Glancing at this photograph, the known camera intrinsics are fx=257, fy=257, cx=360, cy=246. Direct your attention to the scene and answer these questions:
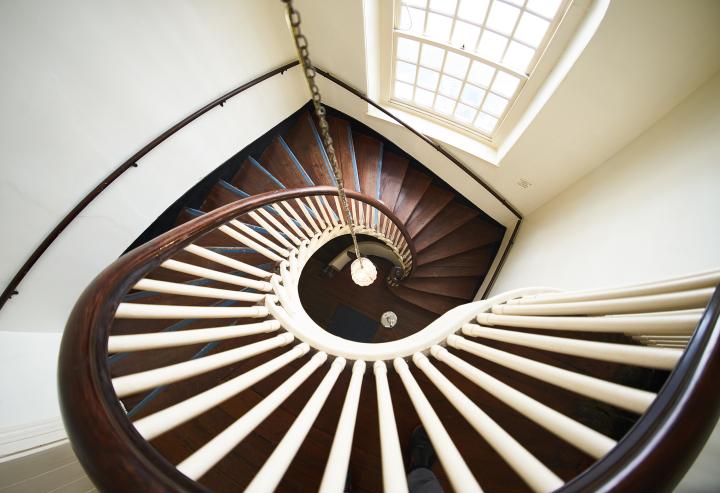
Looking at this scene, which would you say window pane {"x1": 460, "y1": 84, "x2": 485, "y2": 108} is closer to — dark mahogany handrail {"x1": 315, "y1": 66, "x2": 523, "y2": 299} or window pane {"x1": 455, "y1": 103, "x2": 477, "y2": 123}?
window pane {"x1": 455, "y1": 103, "x2": 477, "y2": 123}

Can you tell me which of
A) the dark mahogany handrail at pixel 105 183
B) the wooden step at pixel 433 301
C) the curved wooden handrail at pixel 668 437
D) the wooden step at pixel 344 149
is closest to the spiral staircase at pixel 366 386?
the curved wooden handrail at pixel 668 437

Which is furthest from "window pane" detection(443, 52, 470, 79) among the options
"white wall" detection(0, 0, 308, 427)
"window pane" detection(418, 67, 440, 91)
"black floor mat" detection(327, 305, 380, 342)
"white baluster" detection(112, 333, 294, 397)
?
"black floor mat" detection(327, 305, 380, 342)

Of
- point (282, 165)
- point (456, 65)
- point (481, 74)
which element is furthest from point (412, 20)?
point (282, 165)

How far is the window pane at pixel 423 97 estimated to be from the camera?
118 inches

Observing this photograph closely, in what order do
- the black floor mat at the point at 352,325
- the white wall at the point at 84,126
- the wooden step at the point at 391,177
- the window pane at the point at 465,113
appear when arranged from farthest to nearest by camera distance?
the black floor mat at the point at 352,325 → the wooden step at the point at 391,177 → the window pane at the point at 465,113 → the white wall at the point at 84,126

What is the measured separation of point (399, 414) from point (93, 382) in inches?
47.4

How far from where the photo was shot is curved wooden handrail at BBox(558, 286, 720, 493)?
44 cm

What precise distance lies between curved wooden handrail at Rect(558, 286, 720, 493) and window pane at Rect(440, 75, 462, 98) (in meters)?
3.00

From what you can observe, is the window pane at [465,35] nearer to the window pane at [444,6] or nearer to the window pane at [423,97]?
the window pane at [444,6]

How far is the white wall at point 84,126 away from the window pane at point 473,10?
184cm

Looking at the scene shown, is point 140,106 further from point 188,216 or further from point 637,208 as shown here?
point 637,208

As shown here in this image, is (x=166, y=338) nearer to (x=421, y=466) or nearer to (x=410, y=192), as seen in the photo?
(x=421, y=466)

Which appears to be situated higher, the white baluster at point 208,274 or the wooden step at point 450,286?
the wooden step at point 450,286

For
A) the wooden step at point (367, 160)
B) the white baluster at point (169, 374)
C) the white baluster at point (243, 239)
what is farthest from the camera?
the wooden step at point (367, 160)
